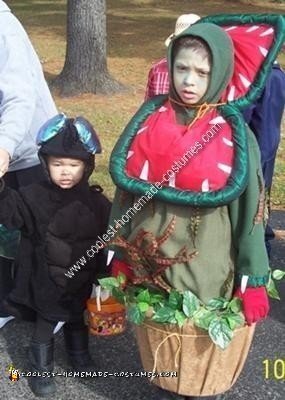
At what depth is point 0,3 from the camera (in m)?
2.94

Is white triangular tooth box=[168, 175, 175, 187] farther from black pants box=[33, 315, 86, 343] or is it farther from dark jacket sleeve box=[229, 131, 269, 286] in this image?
black pants box=[33, 315, 86, 343]

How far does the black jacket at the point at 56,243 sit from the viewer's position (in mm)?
2834

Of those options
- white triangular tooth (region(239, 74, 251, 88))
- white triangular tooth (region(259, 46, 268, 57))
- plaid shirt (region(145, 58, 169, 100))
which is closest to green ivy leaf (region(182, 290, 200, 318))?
white triangular tooth (region(239, 74, 251, 88))

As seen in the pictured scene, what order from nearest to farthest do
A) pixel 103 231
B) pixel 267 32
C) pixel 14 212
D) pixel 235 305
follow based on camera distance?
pixel 235 305
pixel 267 32
pixel 14 212
pixel 103 231

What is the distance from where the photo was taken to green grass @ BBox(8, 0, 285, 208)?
24.0ft

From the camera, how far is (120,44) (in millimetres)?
12789

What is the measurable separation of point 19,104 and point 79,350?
1163 mm

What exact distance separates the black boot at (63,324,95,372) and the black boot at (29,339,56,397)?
12 cm

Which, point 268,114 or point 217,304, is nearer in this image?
point 217,304

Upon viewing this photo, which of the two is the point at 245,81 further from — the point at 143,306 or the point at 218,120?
the point at 143,306

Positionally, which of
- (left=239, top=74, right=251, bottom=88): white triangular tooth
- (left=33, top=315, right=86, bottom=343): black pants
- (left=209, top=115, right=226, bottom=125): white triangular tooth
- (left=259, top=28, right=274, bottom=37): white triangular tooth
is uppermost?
(left=259, top=28, right=274, bottom=37): white triangular tooth

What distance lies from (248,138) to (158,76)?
113cm

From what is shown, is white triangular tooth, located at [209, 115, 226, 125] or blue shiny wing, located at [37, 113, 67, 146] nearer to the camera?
white triangular tooth, located at [209, 115, 226, 125]

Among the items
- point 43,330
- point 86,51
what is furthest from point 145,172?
point 86,51
